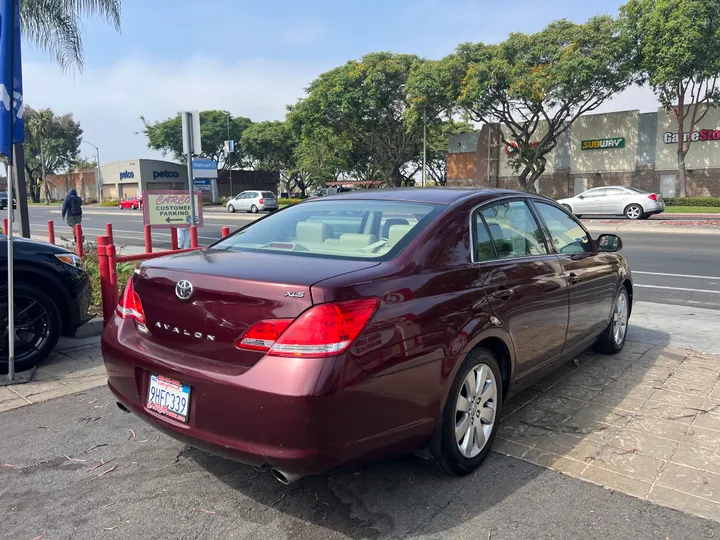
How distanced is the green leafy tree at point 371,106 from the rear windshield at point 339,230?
31319mm

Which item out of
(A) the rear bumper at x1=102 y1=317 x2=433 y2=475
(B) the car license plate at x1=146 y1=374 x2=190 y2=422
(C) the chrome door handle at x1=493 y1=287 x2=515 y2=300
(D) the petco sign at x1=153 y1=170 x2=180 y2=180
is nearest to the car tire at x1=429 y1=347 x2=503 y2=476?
(A) the rear bumper at x1=102 y1=317 x2=433 y2=475

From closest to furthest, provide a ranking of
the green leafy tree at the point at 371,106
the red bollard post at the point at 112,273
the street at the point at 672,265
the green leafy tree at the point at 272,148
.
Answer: the red bollard post at the point at 112,273, the street at the point at 672,265, the green leafy tree at the point at 371,106, the green leafy tree at the point at 272,148

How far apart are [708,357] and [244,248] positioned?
4.52 metres

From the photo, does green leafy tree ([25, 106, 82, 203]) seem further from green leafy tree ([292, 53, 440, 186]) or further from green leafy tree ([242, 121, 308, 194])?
green leafy tree ([292, 53, 440, 186])

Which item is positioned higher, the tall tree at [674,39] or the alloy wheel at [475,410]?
the tall tree at [674,39]

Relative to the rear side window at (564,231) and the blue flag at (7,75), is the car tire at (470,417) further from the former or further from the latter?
the blue flag at (7,75)

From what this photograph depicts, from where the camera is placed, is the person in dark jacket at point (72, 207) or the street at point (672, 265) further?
the person in dark jacket at point (72, 207)

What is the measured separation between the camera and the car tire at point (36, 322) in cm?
477

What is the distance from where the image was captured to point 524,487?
3.05m

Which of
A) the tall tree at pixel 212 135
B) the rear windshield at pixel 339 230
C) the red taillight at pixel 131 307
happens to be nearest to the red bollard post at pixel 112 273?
the rear windshield at pixel 339 230

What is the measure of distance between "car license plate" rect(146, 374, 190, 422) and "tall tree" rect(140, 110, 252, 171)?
198 ft

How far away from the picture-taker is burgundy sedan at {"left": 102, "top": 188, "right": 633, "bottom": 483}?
2445mm

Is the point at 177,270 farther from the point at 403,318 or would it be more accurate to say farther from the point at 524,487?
the point at 524,487

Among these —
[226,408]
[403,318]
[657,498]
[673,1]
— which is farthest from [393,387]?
[673,1]
